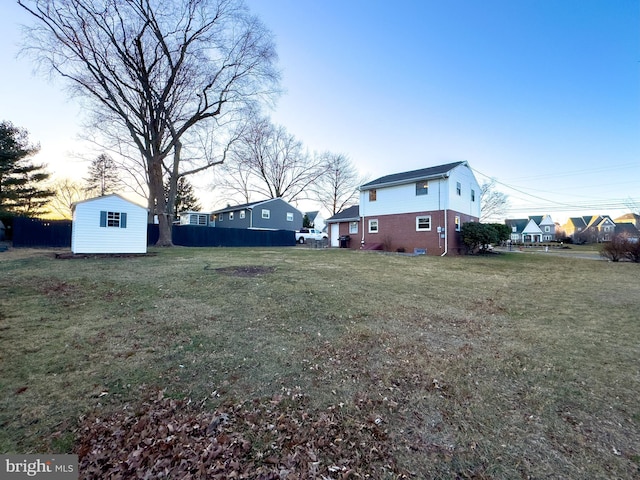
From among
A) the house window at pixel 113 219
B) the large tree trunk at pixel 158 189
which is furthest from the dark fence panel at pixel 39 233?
the house window at pixel 113 219

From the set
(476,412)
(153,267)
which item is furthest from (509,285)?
(153,267)

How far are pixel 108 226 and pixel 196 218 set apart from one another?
74.2 ft

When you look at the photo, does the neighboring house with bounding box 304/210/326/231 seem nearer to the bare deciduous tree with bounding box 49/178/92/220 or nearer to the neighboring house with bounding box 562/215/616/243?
the bare deciduous tree with bounding box 49/178/92/220

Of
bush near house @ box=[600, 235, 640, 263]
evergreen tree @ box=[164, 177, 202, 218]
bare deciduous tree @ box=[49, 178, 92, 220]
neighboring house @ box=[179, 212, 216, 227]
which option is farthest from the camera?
evergreen tree @ box=[164, 177, 202, 218]

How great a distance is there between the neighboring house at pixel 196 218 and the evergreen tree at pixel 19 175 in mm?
12411

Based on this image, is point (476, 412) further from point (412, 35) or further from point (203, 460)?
point (412, 35)

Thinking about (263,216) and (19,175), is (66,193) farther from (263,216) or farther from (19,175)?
(263,216)

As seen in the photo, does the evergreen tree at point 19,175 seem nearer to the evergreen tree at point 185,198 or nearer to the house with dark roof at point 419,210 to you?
the evergreen tree at point 185,198

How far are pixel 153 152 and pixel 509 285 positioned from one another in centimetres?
2100

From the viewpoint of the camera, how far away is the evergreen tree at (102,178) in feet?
102

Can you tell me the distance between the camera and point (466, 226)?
1783 cm

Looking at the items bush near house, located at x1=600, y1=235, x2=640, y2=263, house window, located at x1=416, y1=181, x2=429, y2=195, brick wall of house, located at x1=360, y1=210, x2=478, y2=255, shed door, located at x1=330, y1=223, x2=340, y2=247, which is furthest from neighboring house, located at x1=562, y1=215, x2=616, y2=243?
shed door, located at x1=330, y1=223, x2=340, y2=247

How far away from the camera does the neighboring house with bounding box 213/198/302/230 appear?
3102 cm

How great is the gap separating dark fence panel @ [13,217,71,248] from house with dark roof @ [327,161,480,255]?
64.6ft
